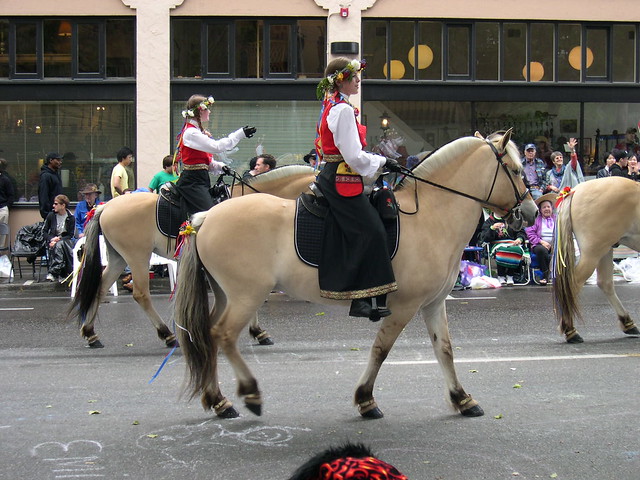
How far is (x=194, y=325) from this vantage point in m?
6.40

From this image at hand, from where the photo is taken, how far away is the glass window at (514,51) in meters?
20.6

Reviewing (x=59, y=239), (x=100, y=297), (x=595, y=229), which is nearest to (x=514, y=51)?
(x=59, y=239)

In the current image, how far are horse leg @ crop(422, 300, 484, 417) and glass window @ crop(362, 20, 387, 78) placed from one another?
14.0 meters

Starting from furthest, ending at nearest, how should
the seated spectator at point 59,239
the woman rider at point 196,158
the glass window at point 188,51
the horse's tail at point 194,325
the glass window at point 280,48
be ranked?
the glass window at point 280,48 < the glass window at point 188,51 < the seated spectator at point 59,239 < the woman rider at point 196,158 < the horse's tail at point 194,325

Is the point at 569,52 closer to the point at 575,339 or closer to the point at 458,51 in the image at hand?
the point at 458,51

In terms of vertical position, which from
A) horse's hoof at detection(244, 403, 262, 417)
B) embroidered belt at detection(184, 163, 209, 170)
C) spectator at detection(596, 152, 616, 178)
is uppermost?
spectator at detection(596, 152, 616, 178)

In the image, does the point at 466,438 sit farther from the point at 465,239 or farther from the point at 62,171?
the point at 62,171

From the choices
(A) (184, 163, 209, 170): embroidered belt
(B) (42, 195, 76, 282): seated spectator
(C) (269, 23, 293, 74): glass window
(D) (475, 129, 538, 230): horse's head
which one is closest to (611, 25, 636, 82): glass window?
(C) (269, 23, 293, 74): glass window

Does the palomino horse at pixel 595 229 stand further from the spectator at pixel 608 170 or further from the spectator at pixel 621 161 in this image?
the spectator at pixel 621 161

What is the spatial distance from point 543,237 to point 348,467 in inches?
525

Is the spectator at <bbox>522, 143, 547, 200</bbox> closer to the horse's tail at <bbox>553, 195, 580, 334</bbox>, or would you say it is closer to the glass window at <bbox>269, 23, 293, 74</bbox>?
the glass window at <bbox>269, 23, 293, 74</bbox>

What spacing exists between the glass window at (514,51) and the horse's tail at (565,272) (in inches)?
439

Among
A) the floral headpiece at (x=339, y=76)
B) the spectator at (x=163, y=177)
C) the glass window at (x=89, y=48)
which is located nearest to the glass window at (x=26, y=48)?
the glass window at (x=89, y=48)

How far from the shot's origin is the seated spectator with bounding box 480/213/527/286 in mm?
15297
